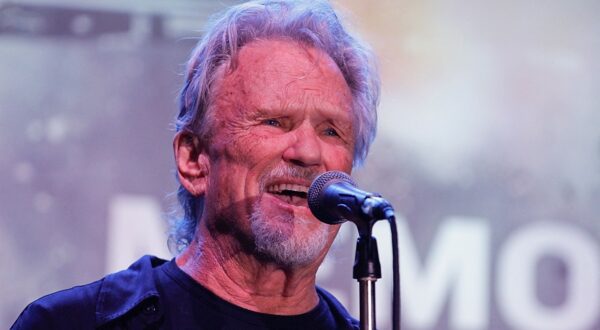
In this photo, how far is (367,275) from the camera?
1755mm

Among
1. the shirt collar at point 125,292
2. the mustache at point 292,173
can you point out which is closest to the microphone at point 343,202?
the mustache at point 292,173

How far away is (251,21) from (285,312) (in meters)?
0.79

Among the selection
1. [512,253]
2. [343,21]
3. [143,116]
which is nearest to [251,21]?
[343,21]

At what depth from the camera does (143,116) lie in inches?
137

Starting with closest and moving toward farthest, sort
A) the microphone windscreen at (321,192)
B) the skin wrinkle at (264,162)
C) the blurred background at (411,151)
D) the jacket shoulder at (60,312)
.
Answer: the microphone windscreen at (321,192) < the jacket shoulder at (60,312) < the skin wrinkle at (264,162) < the blurred background at (411,151)

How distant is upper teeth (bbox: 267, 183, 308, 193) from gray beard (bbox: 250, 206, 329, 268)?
0.06 metres

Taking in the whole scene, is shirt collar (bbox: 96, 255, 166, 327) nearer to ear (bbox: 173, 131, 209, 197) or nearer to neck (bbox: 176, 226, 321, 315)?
neck (bbox: 176, 226, 321, 315)

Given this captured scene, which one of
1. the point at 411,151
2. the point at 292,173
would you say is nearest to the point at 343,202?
the point at 292,173

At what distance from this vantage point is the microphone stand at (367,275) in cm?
Answer: 175

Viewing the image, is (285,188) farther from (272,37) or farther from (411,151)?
(411,151)

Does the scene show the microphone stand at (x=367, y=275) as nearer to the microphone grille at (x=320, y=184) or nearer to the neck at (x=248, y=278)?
the microphone grille at (x=320, y=184)

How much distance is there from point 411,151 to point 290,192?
4.69 feet

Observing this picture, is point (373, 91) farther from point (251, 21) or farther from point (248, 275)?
point (248, 275)

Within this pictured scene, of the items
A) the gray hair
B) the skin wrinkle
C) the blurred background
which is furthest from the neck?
the blurred background
